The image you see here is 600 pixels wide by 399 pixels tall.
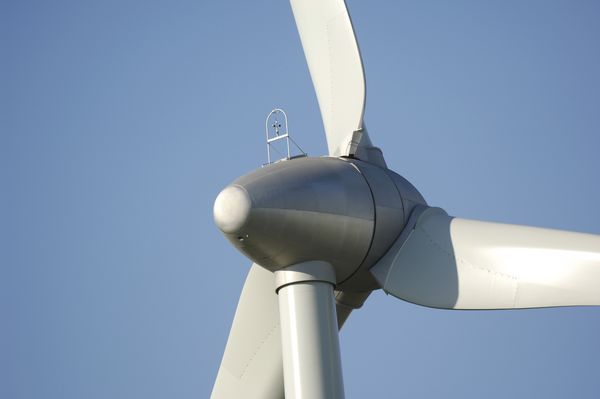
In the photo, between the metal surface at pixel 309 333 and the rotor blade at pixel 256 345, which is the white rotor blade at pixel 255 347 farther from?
the metal surface at pixel 309 333

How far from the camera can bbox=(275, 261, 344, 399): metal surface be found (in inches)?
586

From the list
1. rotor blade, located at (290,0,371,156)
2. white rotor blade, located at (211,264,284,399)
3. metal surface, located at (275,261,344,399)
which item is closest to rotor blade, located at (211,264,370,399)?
white rotor blade, located at (211,264,284,399)

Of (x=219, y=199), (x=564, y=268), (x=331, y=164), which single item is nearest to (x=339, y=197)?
(x=331, y=164)

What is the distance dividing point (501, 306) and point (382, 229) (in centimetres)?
217

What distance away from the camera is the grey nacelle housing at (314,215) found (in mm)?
14703

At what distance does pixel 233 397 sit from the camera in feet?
58.7

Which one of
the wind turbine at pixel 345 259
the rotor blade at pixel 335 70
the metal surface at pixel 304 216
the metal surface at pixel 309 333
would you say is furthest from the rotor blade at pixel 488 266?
the rotor blade at pixel 335 70

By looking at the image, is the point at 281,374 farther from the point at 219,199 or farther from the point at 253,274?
the point at 219,199

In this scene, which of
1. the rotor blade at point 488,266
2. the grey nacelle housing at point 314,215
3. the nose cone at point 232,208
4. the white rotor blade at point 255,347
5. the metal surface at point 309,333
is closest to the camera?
the rotor blade at point 488,266

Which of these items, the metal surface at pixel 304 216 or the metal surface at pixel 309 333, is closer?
the metal surface at pixel 304 216

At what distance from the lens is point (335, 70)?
732 inches

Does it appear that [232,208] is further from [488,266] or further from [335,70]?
[335,70]

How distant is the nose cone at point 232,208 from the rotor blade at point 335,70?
3281 mm

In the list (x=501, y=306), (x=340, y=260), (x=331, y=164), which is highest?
(x=331, y=164)
